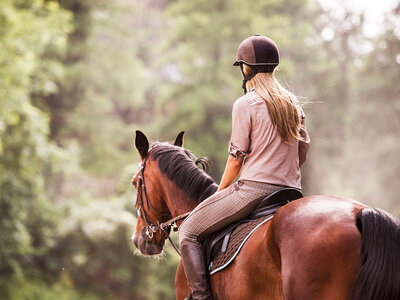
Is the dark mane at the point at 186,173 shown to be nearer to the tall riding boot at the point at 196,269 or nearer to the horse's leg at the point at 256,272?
the tall riding boot at the point at 196,269

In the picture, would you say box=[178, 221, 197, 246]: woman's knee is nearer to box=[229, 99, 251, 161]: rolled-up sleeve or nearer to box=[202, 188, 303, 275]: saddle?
box=[202, 188, 303, 275]: saddle

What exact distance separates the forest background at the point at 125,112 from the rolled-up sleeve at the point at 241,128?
161 centimetres

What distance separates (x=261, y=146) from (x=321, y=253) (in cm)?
96

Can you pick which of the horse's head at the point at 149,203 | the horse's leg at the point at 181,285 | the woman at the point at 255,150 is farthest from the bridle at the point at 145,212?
the woman at the point at 255,150

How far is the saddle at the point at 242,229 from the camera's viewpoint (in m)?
3.22

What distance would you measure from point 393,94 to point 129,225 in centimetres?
1706

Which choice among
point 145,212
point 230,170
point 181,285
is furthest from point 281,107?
point 145,212

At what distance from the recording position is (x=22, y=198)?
1280 centimetres

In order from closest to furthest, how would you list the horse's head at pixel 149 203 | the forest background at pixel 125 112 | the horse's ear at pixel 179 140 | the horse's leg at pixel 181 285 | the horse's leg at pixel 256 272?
the horse's leg at pixel 256 272 < the horse's leg at pixel 181 285 < the horse's head at pixel 149 203 < the horse's ear at pixel 179 140 < the forest background at pixel 125 112

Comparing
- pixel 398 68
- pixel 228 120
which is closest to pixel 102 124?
pixel 228 120

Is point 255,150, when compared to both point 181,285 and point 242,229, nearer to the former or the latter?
point 242,229

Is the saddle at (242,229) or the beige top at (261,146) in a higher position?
the beige top at (261,146)

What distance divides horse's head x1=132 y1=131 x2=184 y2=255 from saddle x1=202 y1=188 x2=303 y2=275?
967mm

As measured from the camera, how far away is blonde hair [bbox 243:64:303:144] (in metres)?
3.28
